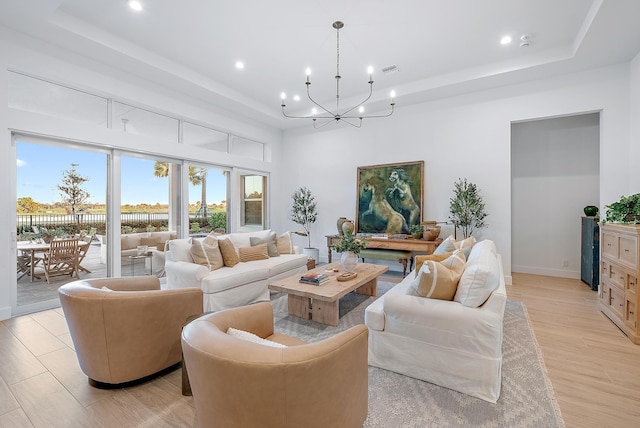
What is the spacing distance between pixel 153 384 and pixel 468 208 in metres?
4.90

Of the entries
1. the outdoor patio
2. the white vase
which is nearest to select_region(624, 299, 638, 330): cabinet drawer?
the white vase

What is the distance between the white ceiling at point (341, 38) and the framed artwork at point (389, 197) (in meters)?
1.49

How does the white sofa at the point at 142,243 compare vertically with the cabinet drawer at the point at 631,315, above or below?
above

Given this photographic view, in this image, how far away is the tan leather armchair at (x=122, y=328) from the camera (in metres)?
1.94

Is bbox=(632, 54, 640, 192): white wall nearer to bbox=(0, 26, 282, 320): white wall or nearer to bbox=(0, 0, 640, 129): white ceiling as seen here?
bbox=(0, 0, 640, 129): white ceiling

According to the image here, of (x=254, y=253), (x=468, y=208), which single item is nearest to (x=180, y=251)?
(x=254, y=253)

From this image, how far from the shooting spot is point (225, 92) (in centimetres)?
528

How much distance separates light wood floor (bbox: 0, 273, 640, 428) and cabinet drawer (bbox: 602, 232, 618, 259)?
31.2 inches

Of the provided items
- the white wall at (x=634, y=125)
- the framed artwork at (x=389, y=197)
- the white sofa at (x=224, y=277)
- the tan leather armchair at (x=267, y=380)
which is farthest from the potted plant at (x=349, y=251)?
the white wall at (x=634, y=125)

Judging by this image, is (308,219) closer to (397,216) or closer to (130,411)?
(397,216)

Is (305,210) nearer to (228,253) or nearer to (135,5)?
(228,253)

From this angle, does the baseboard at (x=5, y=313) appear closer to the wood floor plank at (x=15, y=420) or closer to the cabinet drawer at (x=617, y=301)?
the wood floor plank at (x=15, y=420)

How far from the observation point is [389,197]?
5.88 metres

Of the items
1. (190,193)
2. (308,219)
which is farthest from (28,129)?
(308,219)
